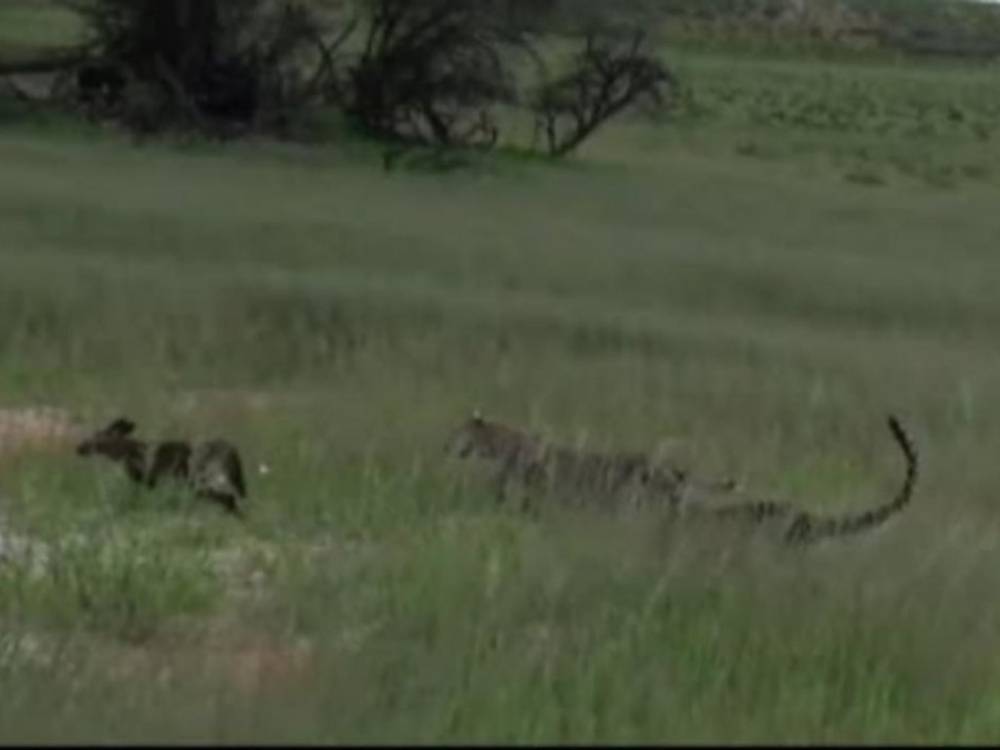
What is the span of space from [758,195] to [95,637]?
32119 millimetres

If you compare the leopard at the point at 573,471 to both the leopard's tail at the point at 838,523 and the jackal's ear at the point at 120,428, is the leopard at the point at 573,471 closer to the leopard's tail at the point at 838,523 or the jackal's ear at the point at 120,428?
the leopard's tail at the point at 838,523

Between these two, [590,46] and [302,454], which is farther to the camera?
[590,46]

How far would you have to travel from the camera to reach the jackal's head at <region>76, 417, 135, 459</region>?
A: 1126 cm

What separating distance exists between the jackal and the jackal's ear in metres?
0.21

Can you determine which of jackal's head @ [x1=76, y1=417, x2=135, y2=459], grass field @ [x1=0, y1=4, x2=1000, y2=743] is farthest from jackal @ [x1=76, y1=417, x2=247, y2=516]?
grass field @ [x1=0, y1=4, x2=1000, y2=743]

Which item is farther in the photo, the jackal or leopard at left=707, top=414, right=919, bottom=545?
the jackal

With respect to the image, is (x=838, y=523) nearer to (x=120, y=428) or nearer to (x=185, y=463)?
(x=185, y=463)

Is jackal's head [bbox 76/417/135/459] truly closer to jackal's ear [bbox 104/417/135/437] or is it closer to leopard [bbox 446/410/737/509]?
jackal's ear [bbox 104/417/135/437]

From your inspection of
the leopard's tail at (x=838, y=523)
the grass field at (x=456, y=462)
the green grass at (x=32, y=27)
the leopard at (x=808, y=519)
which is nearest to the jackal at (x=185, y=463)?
the grass field at (x=456, y=462)

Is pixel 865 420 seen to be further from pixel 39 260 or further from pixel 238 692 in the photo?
pixel 238 692

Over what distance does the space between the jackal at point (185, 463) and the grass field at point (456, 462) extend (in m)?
0.13

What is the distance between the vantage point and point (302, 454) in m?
12.0

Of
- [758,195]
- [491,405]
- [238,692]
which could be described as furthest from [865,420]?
[758,195]

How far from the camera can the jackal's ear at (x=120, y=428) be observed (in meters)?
11.8
